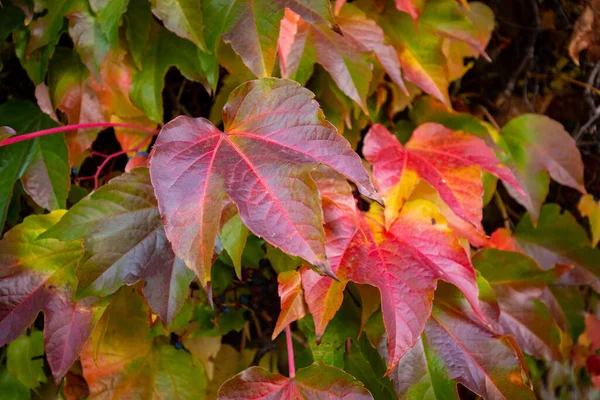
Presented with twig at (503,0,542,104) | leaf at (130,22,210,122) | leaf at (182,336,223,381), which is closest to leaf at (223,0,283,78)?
leaf at (130,22,210,122)

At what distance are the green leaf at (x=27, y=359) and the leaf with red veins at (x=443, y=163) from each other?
0.60 meters

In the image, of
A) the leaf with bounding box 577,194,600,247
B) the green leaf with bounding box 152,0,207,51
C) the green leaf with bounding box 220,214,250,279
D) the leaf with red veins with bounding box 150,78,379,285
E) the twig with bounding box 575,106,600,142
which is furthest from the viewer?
the twig with bounding box 575,106,600,142

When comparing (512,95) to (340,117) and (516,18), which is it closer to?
(516,18)

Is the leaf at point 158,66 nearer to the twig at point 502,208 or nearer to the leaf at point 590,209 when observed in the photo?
the twig at point 502,208

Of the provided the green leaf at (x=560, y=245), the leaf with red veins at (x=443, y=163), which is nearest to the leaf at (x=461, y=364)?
the leaf with red veins at (x=443, y=163)

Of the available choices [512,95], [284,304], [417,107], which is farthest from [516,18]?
[284,304]

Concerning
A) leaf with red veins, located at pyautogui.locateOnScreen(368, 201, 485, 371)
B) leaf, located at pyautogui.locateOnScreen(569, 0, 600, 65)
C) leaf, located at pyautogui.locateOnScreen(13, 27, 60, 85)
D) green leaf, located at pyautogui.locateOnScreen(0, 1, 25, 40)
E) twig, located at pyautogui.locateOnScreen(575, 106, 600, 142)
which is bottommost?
leaf with red veins, located at pyautogui.locateOnScreen(368, 201, 485, 371)

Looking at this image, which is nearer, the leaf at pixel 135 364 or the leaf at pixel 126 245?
the leaf at pixel 126 245

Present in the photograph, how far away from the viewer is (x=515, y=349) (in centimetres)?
61

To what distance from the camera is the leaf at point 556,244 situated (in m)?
0.89

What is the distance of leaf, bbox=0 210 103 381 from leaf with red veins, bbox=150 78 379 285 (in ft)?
0.71

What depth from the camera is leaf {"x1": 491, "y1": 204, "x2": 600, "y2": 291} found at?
889mm

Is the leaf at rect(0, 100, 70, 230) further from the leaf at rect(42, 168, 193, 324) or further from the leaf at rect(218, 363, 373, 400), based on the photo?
the leaf at rect(218, 363, 373, 400)

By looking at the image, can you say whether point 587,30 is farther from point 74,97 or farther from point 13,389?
point 13,389
